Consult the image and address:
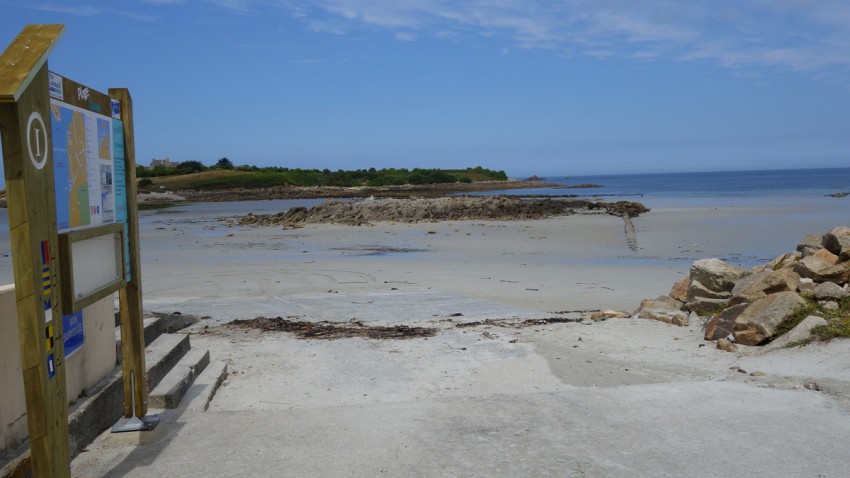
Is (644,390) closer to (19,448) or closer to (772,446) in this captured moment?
(772,446)

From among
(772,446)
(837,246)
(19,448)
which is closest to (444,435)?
(772,446)

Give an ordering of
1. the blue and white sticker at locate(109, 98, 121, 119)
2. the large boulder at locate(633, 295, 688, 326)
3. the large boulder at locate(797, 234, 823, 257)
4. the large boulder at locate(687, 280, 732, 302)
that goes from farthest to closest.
Result: the large boulder at locate(797, 234, 823, 257) → the large boulder at locate(687, 280, 732, 302) → the large boulder at locate(633, 295, 688, 326) → the blue and white sticker at locate(109, 98, 121, 119)

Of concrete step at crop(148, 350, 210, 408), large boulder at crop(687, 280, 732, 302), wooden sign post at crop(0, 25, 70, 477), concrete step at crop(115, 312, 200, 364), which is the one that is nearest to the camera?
wooden sign post at crop(0, 25, 70, 477)

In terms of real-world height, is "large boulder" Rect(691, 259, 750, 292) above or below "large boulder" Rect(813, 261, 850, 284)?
below

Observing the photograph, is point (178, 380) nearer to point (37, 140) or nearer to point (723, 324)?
point (37, 140)

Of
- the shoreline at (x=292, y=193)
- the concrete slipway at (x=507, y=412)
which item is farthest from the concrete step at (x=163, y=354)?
the shoreline at (x=292, y=193)

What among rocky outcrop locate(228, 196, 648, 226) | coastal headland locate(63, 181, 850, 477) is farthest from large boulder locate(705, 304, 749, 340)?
rocky outcrop locate(228, 196, 648, 226)

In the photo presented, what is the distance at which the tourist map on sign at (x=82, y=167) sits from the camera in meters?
3.41

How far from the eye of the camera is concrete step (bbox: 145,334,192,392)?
539 centimetres

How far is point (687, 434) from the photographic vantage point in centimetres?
439

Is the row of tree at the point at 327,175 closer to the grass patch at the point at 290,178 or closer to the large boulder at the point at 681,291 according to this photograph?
the grass patch at the point at 290,178

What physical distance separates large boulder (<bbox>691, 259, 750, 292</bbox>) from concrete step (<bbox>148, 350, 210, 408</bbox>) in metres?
5.47

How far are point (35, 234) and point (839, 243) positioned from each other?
25.7ft

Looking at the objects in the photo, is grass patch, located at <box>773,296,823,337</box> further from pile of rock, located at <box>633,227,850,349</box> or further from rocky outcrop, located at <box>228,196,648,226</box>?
rocky outcrop, located at <box>228,196,648,226</box>
